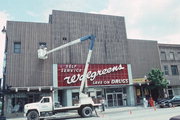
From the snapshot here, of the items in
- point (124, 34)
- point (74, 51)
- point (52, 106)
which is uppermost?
point (124, 34)

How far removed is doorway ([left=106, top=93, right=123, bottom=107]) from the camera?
3052 cm

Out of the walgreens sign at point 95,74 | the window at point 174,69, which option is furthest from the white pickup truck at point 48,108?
the window at point 174,69

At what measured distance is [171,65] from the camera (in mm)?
35594

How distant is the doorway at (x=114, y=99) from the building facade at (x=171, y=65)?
9.78m

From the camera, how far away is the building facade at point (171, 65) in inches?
1369

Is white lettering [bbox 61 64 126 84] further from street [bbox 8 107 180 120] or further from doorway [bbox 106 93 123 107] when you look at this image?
street [bbox 8 107 180 120]

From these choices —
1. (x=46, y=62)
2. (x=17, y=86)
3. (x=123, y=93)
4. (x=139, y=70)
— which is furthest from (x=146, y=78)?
(x=17, y=86)

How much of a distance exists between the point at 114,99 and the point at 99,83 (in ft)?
13.7

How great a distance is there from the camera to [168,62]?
35531mm

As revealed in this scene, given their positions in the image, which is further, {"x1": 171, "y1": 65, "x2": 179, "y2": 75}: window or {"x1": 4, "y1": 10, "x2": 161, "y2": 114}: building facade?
{"x1": 171, "y1": 65, "x2": 179, "y2": 75}: window

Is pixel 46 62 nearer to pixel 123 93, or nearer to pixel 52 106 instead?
pixel 52 106

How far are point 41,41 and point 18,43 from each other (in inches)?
131

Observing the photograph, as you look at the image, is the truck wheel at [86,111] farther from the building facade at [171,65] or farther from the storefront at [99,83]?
the building facade at [171,65]

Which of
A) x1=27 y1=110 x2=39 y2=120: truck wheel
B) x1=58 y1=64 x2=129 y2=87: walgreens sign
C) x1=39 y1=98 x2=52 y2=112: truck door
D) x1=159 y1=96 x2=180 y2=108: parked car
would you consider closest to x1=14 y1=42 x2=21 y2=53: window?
x1=58 y1=64 x2=129 y2=87: walgreens sign
